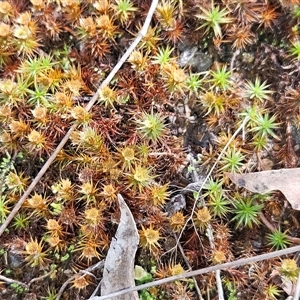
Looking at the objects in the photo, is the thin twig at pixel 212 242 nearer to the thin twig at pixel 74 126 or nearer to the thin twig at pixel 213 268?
the thin twig at pixel 213 268

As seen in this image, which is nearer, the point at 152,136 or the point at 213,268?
the point at 213,268

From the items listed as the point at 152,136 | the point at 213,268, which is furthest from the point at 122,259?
the point at 152,136

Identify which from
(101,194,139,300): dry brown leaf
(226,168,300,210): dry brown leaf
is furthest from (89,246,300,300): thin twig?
(226,168,300,210): dry brown leaf

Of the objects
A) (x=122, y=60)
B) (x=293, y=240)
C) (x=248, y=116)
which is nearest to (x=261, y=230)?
(x=293, y=240)

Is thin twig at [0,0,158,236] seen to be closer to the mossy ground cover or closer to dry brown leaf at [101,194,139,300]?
the mossy ground cover

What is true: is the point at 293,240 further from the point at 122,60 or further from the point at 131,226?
the point at 122,60

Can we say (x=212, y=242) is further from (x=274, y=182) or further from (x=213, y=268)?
(x=274, y=182)
